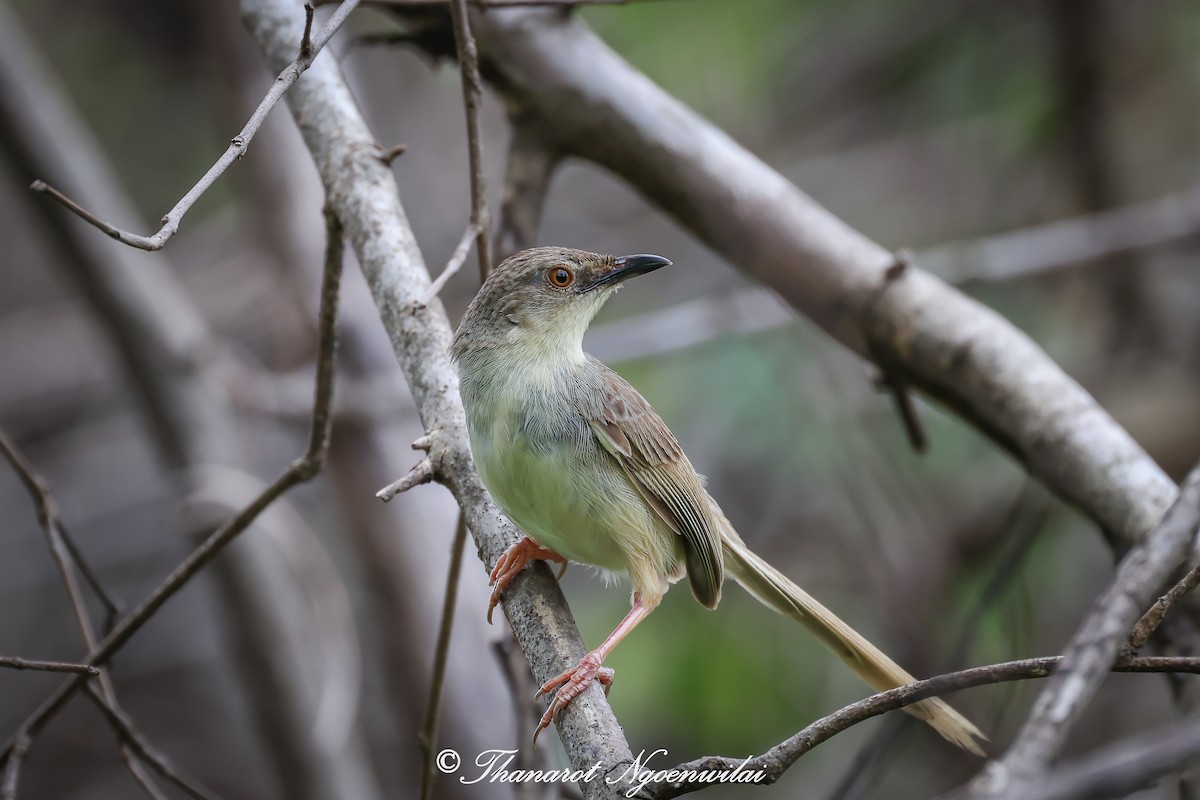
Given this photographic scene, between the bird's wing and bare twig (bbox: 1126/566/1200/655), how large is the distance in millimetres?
1538

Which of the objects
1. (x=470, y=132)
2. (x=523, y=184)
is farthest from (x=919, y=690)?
(x=523, y=184)

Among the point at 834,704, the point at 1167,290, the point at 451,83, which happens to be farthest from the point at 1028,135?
the point at 451,83

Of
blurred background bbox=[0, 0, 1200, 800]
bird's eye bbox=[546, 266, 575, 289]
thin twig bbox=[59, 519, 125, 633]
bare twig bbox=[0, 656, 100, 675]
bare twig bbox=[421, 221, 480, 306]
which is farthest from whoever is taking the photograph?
blurred background bbox=[0, 0, 1200, 800]

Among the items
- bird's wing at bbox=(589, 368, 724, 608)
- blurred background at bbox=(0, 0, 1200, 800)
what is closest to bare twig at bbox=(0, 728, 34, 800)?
blurred background at bbox=(0, 0, 1200, 800)

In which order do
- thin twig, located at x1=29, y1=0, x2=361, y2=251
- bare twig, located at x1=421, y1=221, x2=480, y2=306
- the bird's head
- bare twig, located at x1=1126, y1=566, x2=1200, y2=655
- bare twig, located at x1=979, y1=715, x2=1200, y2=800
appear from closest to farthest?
bare twig, located at x1=979, y1=715, x2=1200, y2=800 → bare twig, located at x1=1126, y1=566, x2=1200, y2=655 → thin twig, located at x1=29, y1=0, x2=361, y2=251 → bare twig, located at x1=421, y1=221, x2=480, y2=306 → the bird's head

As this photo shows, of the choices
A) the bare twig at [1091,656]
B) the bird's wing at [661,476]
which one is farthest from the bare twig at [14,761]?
the bare twig at [1091,656]

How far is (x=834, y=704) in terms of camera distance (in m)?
5.69

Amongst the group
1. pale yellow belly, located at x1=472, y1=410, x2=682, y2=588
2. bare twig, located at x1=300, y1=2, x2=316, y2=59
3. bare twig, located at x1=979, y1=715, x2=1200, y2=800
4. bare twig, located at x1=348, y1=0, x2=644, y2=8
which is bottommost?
bare twig, located at x1=979, y1=715, x2=1200, y2=800

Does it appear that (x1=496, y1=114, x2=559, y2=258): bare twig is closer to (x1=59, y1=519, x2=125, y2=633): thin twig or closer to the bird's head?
the bird's head

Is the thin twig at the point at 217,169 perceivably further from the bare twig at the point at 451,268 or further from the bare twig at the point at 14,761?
the bare twig at the point at 14,761

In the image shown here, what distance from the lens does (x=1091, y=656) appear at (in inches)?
45.3

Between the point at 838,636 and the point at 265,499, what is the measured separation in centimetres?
168

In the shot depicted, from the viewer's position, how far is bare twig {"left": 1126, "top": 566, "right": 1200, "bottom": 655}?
4.91 feet

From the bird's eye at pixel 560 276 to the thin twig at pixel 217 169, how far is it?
1321 mm
